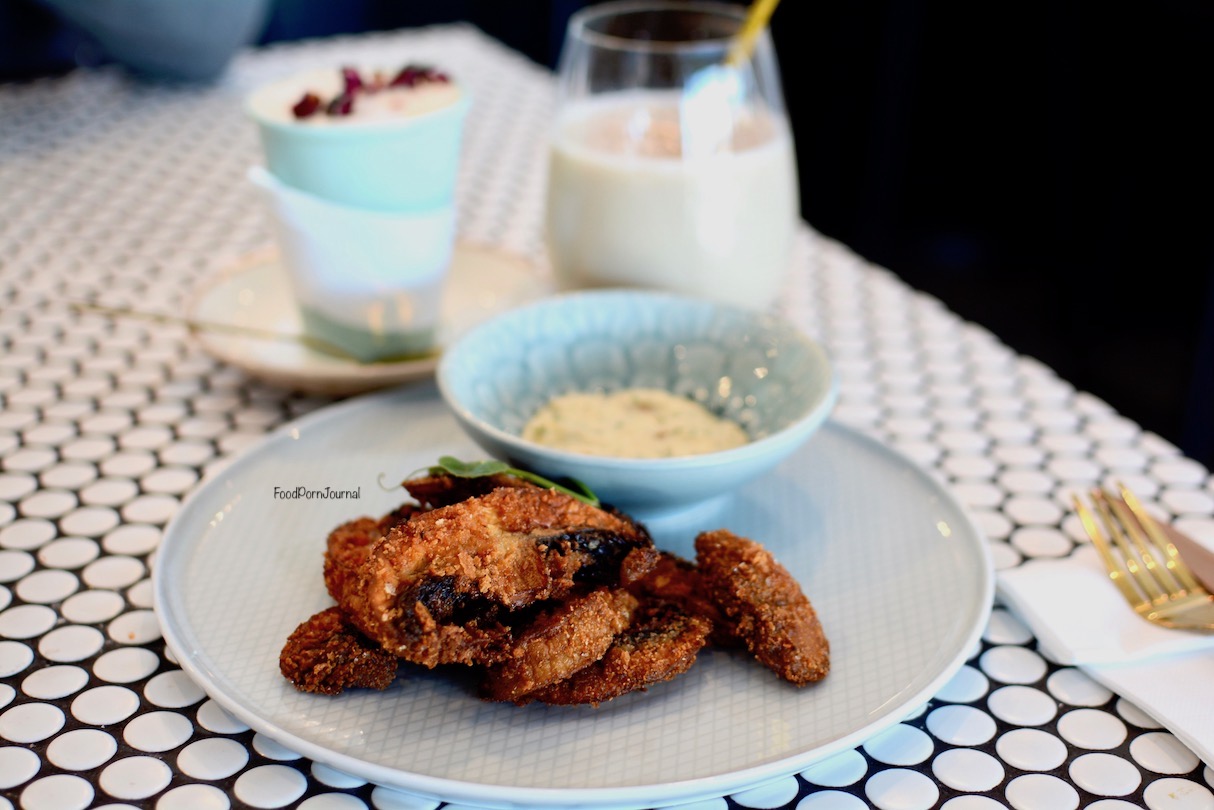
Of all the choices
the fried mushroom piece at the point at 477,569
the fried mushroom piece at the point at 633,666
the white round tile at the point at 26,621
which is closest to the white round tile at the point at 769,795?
the fried mushroom piece at the point at 633,666

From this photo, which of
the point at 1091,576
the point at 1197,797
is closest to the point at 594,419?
the point at 1091,576

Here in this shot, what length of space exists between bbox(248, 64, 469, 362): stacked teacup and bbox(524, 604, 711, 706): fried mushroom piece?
2.27 feet

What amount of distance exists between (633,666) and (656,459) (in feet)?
0.78

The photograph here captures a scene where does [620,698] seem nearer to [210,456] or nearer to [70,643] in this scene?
[70,643]

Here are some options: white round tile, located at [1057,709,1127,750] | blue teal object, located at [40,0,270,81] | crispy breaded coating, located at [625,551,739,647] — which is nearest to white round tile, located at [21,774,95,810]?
crispy breaded coating, located at [625,551,739,647]

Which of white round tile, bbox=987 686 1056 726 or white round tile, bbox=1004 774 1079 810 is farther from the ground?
white round tile, bbox=1004 774 1079 810

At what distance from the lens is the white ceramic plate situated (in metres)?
0.79

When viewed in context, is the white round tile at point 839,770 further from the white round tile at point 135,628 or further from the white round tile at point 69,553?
the white round tile at point 69,553

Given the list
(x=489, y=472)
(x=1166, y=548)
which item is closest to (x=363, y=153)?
(x=489, y=472)

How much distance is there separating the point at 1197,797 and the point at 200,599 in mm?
838

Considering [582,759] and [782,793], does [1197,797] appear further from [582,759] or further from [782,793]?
[582,759]

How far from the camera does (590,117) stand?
1.54m

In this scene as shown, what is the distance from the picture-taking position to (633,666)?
84 centimetres

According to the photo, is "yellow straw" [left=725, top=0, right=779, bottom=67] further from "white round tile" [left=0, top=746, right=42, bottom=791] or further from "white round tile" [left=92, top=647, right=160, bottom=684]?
"white round tile" [left=0, top=746, right=42, bottom=791]
